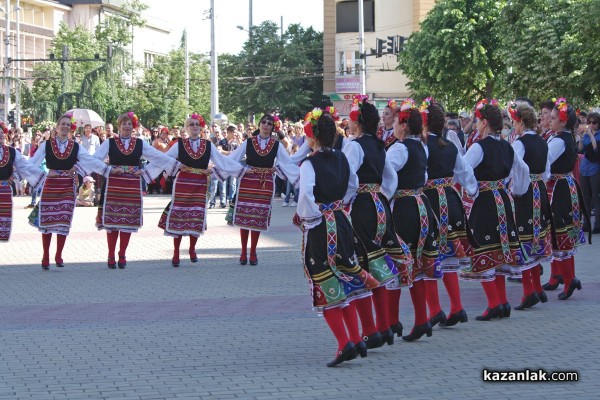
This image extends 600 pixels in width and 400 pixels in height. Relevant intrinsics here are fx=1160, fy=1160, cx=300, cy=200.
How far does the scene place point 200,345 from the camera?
29.9 feet

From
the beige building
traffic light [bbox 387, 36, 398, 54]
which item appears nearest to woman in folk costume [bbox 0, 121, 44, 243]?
traffic light [bbox 387, 36, 398, 54]

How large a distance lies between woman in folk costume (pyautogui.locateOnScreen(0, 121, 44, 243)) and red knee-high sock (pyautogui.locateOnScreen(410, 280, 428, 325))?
252 inches

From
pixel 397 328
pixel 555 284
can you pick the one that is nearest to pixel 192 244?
pixel 555 284

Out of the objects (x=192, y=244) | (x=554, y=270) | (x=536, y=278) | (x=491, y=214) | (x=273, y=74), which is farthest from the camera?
(x=273, y=74)

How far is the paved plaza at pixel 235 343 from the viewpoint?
7.47m

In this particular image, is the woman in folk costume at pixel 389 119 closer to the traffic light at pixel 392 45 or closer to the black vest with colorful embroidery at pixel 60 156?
the black vest with colorful embroidery at pixel 60 156

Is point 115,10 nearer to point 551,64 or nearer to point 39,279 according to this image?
point 551,64

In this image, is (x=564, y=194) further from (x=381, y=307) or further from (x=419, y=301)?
(x=381, y=307)

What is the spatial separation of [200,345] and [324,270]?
149cm

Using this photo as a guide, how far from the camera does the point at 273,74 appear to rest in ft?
242

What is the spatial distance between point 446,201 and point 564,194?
228 centimetres

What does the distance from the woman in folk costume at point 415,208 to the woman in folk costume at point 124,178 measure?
558 centimetres

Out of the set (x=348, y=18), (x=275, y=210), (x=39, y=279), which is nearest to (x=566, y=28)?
(x=275, y=210)

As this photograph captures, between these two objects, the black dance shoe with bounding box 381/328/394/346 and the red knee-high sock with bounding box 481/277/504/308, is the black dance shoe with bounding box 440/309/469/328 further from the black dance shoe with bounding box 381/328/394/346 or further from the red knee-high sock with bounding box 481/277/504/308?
the black dance shoe with bounding box 381/328/394/346
